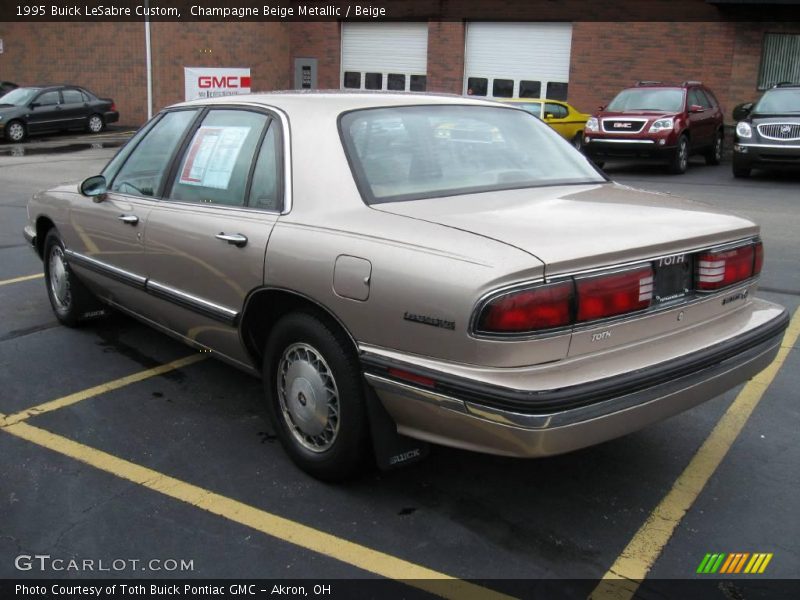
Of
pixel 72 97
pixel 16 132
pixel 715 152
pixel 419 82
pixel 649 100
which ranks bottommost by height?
pixel 16 132

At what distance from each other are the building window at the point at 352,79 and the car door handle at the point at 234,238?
25.3 metres

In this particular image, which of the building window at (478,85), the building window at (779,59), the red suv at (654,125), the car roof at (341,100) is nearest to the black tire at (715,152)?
the red suv at (654,125)

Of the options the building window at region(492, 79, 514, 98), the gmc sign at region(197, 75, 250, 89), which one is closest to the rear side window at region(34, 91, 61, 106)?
the gmc sign at region(197, 75, 250, 89)

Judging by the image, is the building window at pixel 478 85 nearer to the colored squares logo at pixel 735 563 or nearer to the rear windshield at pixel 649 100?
the rear windshield at pixel 649 100

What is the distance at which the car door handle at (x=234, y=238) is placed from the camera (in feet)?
12.1

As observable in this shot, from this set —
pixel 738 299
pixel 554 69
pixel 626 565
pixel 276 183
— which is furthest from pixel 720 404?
pixel 554 69

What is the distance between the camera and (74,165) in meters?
17.4

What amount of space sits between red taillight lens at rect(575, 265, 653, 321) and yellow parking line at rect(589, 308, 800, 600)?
2.96 feet

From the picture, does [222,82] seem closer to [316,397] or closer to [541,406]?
[316,397]

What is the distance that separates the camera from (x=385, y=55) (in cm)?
2747

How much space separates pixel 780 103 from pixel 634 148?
8.66 feet

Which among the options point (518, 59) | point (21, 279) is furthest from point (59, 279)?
point (518, 59)

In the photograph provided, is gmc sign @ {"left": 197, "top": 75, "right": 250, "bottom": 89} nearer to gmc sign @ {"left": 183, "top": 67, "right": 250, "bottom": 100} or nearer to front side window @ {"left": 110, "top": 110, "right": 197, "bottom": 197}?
gmc sign @ {"left": 183, "top": 67, "right": 250, "bottom": 100}

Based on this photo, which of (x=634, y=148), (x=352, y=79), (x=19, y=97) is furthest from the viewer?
(x=352, y=79)
